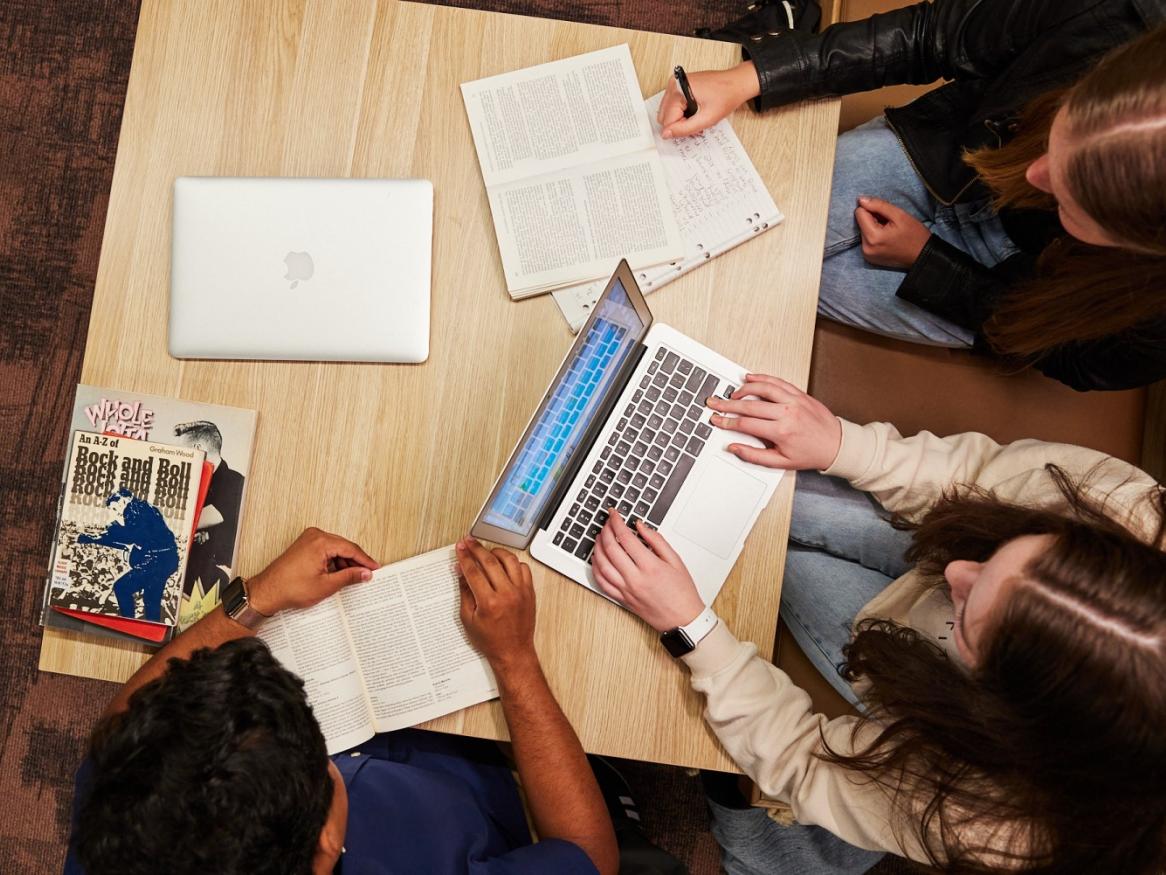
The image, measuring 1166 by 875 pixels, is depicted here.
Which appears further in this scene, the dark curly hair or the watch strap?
the watch strap

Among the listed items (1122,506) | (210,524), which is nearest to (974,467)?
(1122,506)

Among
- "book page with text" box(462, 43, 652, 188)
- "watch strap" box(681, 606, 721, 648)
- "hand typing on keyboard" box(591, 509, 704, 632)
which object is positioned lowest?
"watch strap" box(681, 606, 721, 648)

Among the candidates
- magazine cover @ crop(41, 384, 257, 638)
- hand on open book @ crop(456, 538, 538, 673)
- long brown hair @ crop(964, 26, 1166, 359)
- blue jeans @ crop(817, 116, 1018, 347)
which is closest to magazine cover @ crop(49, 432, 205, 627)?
magazine cover @ crop(41, 384, 257, 638)

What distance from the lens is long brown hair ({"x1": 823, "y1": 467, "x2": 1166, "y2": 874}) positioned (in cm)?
86

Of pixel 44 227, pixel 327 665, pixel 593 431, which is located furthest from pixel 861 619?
pixel 44 227

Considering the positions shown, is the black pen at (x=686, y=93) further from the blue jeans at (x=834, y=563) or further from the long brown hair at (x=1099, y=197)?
the blue jeans at (x=834, y=563)

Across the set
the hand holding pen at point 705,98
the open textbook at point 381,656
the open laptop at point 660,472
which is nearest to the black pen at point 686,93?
the hand holding pen at point 705,98

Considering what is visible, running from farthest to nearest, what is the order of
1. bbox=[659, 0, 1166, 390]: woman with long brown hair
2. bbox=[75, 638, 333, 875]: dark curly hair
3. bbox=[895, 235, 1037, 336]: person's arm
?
bbox=[895, 235, 1037, 336]: person's arm
bbox=[659, 0, 1166, 390]: woman with long brown hair
bbox=[75, 638, 333, 875]: dark curly hair

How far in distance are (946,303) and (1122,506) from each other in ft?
1.35

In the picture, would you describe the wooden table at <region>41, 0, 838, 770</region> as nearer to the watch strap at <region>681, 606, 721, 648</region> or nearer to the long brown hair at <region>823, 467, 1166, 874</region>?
the watch strap at <region>681, 606, 721, 648</region>

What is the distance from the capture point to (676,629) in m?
1.12

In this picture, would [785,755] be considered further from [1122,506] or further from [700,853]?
[700,853]

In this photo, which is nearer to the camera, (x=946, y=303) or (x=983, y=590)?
(x=983, y=590)

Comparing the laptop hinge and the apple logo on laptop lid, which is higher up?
the apple logo on laptop lid
